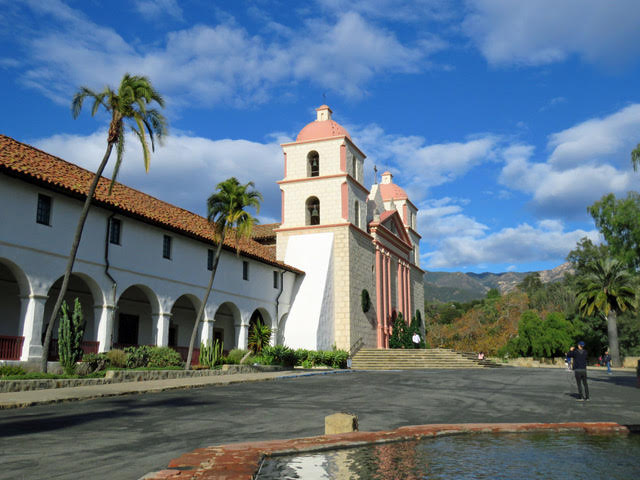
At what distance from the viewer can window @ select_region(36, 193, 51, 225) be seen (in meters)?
18.8

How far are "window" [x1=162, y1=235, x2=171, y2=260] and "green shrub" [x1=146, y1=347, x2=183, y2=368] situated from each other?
14.0 feet

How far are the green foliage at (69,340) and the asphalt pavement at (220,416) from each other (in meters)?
4.34

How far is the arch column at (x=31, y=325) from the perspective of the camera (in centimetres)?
1773

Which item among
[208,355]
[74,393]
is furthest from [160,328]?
[74,393]

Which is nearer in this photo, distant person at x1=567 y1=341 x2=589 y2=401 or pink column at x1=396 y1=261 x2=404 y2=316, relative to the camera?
distant person at x1=567 y1=341 x2=589 y2=401

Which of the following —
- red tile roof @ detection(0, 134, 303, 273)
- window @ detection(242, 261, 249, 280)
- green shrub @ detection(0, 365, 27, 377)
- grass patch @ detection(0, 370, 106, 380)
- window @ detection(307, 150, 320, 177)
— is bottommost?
grass patch @ detection(0, 370, 106, 380)

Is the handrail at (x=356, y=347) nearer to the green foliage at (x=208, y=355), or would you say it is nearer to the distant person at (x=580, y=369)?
the green foliage at (x=208, y=355)

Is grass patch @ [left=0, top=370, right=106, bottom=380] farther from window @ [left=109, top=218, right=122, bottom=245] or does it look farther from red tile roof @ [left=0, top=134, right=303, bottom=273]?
window @ [left=109, top=218, right=122, bottom=245]

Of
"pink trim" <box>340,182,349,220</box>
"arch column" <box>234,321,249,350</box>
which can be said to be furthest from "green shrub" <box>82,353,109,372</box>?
"pink trim" <box>340,182,349,220</box>

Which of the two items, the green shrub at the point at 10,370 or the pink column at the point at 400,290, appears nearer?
the green shrub at the point at 10,370

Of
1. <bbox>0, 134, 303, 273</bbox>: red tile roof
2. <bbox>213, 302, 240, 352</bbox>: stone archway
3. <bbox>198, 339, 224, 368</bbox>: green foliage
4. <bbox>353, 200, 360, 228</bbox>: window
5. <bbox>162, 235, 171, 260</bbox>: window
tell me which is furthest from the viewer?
<bbox>353, 200, 360, 228</bbox>: window

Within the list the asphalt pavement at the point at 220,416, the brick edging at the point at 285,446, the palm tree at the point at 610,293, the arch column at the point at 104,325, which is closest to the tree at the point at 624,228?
the asphalt pavement at the point at 220,416

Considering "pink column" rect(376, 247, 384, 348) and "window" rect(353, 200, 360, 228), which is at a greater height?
"window" rect(353, 200, 360, 228)

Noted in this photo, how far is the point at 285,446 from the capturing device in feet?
22.8
